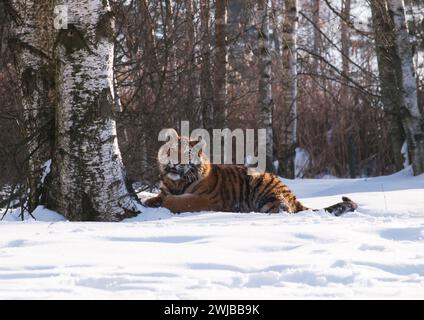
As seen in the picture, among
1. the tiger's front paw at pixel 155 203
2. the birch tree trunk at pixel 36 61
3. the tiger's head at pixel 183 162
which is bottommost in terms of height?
the tiger's front paw at pixel 155 203

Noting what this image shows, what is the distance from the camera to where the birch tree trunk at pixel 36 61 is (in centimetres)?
623

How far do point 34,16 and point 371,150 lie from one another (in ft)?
37.4

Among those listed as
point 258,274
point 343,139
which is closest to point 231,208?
point 258,274

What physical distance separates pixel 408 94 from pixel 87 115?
6.58 meters

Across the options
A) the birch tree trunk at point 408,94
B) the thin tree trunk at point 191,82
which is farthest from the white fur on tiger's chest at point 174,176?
the birch tree trunk at point 408,94

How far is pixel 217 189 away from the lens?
725 cm

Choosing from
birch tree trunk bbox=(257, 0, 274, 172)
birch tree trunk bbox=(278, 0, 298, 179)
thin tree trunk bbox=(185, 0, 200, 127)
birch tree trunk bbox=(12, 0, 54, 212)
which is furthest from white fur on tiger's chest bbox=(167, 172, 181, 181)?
birch tree trunk bbox=(278, 0, 298, 179)

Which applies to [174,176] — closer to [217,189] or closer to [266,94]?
[217,189]

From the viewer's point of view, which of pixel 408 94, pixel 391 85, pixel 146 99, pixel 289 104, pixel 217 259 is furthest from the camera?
pixel 289 104

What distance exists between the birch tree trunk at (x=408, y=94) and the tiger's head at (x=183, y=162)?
469 cm

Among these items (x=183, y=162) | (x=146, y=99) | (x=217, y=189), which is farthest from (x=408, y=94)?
(x=183, y=162)

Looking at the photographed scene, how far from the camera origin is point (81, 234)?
15.2 ft

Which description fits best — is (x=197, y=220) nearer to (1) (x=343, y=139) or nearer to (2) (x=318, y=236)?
(2) (x=318, y=236)

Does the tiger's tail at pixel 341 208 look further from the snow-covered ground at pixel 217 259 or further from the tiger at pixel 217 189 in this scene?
the snow-covered ground at pixel 217 259
